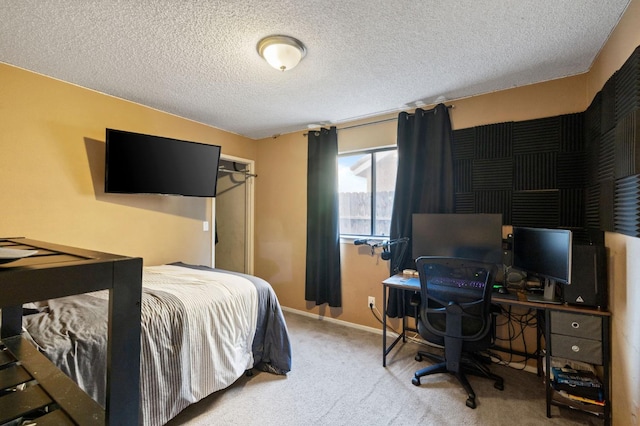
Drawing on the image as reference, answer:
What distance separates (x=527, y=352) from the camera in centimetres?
253

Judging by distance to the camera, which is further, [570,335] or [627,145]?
[570,335]

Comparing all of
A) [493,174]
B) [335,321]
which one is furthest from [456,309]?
[335,321]

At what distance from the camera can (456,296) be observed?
7.00ft

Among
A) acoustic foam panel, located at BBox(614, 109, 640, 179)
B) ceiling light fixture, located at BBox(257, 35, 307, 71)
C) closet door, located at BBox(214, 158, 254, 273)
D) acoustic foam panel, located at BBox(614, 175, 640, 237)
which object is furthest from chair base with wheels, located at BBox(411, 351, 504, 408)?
closet door, located at BBox(214, 158, 254, 273)

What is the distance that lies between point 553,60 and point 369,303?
2.76 meters

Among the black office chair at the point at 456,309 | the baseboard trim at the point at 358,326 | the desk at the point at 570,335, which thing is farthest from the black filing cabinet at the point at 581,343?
the baseboard trim at the point at 358,326

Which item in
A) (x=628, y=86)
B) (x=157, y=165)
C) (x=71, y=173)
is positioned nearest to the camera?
(x=628, y=86)

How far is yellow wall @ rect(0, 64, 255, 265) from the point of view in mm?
2297

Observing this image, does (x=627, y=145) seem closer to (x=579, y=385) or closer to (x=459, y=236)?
(x=459, y=236)

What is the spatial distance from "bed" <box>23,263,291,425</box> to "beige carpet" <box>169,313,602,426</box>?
149 mm

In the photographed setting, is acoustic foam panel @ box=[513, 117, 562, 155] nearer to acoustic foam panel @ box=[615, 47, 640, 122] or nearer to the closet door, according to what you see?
acoustic foam panel @ box=[615, 47, 640, 122]

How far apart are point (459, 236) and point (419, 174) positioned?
760mm

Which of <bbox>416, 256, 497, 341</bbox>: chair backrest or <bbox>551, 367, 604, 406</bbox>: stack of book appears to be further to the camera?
<bbox>416, 256, 497, 341</bbox>: chair backrest

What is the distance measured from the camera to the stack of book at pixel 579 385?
1.83 metres
